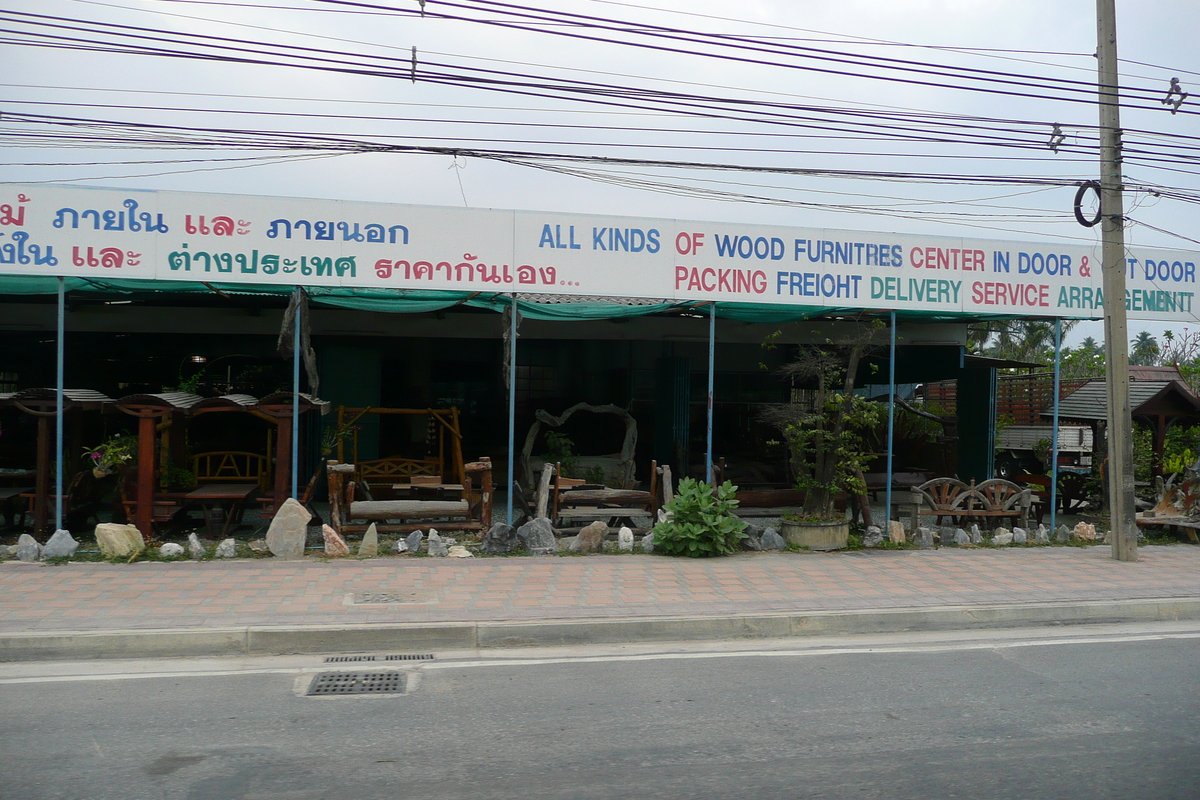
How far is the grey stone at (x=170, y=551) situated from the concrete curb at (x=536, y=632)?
267cm

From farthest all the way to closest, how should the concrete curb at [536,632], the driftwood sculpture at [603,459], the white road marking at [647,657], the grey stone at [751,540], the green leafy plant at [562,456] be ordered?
1. the driftwood sculpture at [603,459]
2. the green leafy plant at [562,456]
3. the grey stone at [751,540]
4. the concrete curb at [536,632]
5. the white road marking at [647,657]

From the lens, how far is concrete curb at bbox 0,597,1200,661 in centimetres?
595

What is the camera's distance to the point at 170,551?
859cm

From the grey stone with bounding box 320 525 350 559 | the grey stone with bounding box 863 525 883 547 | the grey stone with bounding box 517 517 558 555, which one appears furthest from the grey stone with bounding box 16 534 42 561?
→ the grey stone with bounding box 863 525 883 547

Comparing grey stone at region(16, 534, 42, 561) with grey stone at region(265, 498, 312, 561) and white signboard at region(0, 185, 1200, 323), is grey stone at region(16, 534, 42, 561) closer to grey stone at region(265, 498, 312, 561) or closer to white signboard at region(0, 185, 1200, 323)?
grey stone at region(265, 498, 312, 561)

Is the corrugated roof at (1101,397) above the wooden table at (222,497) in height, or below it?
above

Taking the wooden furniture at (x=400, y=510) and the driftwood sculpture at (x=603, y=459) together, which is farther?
the driftwood sculpture at (x=603, y=459)

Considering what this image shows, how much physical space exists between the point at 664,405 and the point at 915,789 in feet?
37.6

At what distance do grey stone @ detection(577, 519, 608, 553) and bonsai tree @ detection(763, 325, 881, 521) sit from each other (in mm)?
2390

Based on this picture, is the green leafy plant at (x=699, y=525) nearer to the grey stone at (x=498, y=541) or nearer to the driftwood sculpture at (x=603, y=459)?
the grey stone at (x=498, y=541)

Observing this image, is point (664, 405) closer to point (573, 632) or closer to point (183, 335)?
point (183, 335)

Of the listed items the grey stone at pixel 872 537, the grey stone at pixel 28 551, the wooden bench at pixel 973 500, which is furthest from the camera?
the wooden bench at pixel 973 500

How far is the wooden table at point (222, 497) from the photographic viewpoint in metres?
9.25

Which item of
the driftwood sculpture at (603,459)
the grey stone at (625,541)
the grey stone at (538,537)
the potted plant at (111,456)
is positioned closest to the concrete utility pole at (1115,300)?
the grey stone at (625,541)
